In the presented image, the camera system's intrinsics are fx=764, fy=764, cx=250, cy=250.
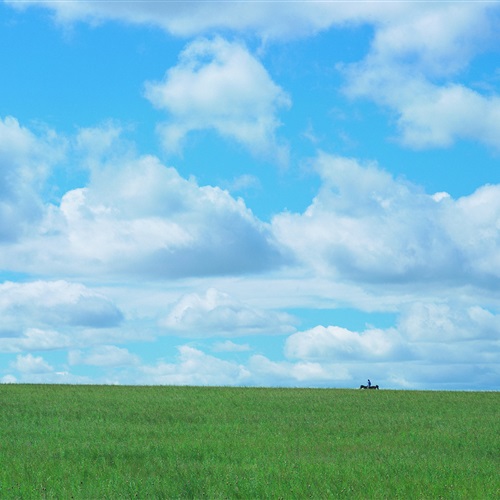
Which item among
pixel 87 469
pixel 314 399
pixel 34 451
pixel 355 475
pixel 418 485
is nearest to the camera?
pixel 418 485

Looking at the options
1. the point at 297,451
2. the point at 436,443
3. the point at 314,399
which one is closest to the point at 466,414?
the point at 314,399

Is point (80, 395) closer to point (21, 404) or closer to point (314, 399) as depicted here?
point (21, 404)

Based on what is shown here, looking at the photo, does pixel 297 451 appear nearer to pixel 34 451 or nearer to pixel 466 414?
pixel 34 451

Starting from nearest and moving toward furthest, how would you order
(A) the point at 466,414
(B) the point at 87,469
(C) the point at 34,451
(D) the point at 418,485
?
(D) the point at 418,485 → (B) the point at 87,469 → (C) the point at 34,451 → (A) the point at 466,414

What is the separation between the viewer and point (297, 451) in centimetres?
2447

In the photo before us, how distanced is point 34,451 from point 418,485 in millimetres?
Result: 11957

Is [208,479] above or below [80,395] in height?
below

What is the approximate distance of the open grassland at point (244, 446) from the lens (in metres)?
18.2

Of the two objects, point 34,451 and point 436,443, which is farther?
point 436,443

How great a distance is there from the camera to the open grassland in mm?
18172

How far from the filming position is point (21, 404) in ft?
128

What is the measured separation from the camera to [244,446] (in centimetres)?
2502

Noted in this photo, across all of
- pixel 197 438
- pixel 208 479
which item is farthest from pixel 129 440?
pixel 208 479

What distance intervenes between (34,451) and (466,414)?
906 inches
